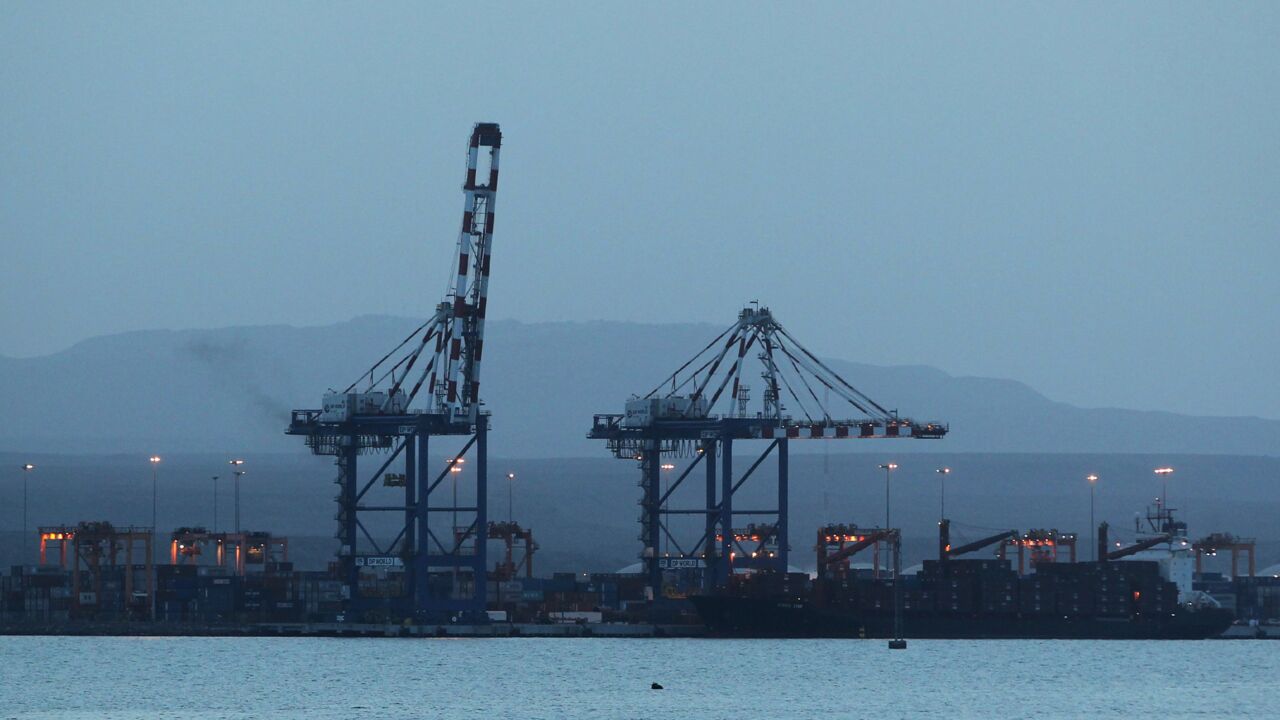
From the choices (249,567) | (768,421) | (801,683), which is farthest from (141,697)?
(249,567)

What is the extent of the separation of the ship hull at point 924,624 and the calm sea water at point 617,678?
182 centimetres

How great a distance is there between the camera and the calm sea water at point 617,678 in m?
80.6

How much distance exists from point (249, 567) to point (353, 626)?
41.2 metres

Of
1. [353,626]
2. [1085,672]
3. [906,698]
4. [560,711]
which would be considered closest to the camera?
[560,711]

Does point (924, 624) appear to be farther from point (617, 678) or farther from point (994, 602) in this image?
point (617, 678)

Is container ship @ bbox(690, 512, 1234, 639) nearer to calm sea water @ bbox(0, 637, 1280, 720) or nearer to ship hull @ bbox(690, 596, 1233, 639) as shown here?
ship hull @ bbox(690, 596, 1233, 639)

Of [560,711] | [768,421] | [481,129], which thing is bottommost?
[560,711]

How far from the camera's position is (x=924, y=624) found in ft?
410

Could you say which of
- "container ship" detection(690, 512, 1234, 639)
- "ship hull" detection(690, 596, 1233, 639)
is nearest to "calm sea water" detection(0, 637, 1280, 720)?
"ship hull" detection(690, 596, 1233, 639)

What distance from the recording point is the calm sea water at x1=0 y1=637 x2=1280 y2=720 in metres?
80.6

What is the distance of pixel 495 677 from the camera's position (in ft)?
306

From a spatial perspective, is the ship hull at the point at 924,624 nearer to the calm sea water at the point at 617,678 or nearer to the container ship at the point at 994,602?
the container ship at the point at 994,602

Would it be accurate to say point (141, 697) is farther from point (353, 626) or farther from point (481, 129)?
point (481, 129)

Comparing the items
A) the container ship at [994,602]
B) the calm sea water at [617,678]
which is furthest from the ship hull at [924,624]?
the calm sea water at [617,678]
